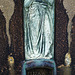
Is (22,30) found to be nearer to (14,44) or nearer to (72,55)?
(14,44)

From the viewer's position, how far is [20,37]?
2232mm

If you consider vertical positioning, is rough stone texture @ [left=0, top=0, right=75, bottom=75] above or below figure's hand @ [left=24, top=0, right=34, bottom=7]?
below

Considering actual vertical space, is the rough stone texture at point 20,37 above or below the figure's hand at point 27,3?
below

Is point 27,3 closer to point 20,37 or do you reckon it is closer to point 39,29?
point 39,29

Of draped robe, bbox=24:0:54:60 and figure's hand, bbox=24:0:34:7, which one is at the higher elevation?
figure's hand, bbox=24:0:34:7

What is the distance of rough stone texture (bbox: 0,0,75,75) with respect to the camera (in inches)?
86.0

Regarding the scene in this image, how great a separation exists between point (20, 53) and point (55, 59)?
696 millimetres

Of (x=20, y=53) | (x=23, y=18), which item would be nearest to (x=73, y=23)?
(x=23, y=18)

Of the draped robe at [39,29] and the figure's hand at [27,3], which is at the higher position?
the figure's hand at [27,3]

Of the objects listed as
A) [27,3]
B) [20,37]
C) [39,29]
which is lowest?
[20,37]

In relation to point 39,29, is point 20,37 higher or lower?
lower

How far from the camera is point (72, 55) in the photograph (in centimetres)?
237

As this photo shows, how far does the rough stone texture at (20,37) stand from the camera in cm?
218

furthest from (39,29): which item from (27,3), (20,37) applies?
(27,3)
